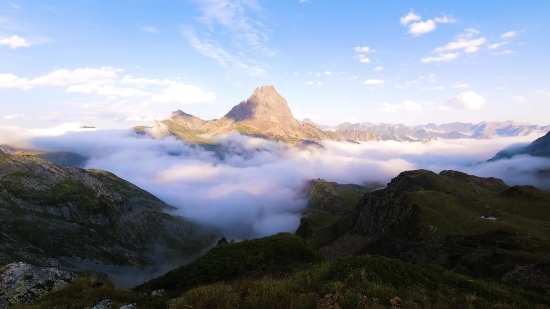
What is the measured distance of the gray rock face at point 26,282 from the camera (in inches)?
770

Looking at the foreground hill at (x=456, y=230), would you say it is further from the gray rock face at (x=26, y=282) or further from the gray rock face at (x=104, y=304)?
the gray rock face at (x=26, y=282)

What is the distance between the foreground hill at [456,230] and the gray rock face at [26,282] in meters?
54.9

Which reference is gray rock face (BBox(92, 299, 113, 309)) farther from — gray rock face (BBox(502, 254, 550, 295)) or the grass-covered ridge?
gray rock face (BBox(502, 254, 550, 295))

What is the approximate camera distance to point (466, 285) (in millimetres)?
18656

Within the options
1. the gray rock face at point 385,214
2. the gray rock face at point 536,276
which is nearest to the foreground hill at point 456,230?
the gray rock face at point 385,214

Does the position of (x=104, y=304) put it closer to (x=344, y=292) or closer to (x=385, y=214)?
(x=344, y=292)

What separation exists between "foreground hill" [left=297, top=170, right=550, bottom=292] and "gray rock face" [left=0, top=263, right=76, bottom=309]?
180 ft

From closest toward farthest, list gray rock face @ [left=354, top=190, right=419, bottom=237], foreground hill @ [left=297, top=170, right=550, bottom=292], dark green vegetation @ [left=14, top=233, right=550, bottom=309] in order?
dark green vegetation @ [left=14, top=233, right=550, bottom=309] < foreground hill @ [left=297, top=170, right=550, bottom=292] < gray rock face @ [left=354, top=190, right=419, bottom=237]

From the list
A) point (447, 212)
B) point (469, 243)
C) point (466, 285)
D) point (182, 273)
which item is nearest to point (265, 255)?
point (182, 273)

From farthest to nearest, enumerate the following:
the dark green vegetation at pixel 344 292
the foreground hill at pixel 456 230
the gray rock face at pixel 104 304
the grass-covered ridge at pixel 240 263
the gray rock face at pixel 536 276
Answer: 1. the foreground hill at pixel 456 230
2. the gray rock face at pixel 536 276
3. the grass-covered ridge at pixel 240 263
4. the gray rock face at pixel 104 304
5. the dark green vegetation at pixel 344 292

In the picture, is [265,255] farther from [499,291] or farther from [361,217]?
[361,217]

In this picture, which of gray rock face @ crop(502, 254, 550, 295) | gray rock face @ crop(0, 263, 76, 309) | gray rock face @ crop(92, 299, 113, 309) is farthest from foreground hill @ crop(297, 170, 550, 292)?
gray rock face @ crop(0, 263, 76, 309)

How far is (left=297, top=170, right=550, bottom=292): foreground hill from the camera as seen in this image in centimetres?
8088

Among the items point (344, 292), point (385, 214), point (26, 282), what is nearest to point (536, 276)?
point (344, 292)
